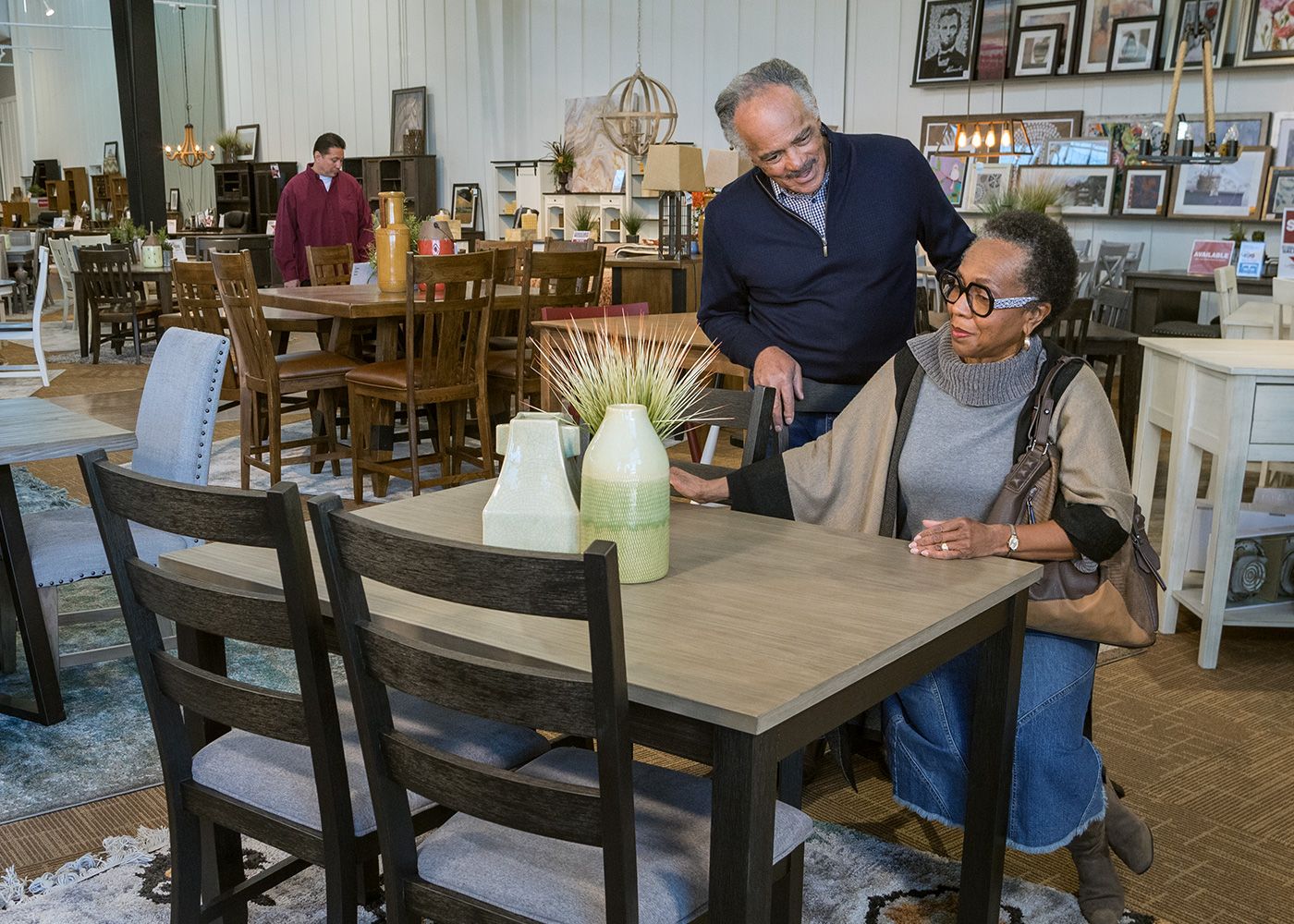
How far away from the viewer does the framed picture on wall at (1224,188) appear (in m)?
8.05

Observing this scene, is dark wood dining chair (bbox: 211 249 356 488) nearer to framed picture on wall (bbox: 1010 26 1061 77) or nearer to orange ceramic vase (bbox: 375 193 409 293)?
orange ceramic vase (bbox: 375 193 409 293)

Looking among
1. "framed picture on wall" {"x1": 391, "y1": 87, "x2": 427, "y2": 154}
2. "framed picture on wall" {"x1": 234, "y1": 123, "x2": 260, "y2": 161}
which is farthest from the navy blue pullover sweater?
"framed picture on wall" {"x1": 234, "y1": 123, "x2": 260, "y2": 161}

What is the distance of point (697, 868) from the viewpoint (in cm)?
154

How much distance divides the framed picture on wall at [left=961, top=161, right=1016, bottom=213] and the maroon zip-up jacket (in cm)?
474

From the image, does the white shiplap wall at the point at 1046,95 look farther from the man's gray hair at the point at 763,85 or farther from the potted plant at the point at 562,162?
the man's gray hair at the point at 763,85

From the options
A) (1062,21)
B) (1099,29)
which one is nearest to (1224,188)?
(1099,29)

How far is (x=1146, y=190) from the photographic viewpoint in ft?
28.4

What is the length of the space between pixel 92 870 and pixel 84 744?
2.27 ft

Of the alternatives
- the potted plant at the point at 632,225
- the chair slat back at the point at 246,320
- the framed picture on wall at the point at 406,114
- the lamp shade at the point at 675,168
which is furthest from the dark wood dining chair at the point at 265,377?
the framed picture on wall at the point at 406,114

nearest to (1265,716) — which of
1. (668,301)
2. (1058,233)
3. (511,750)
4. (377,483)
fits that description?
(1058,233)

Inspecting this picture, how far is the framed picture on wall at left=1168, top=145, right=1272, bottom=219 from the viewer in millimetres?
8047

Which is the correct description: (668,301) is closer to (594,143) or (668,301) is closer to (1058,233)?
(594,143)

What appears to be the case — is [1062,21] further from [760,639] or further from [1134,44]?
[760,639]

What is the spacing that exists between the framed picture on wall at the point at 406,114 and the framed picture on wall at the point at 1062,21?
7.88 metres
